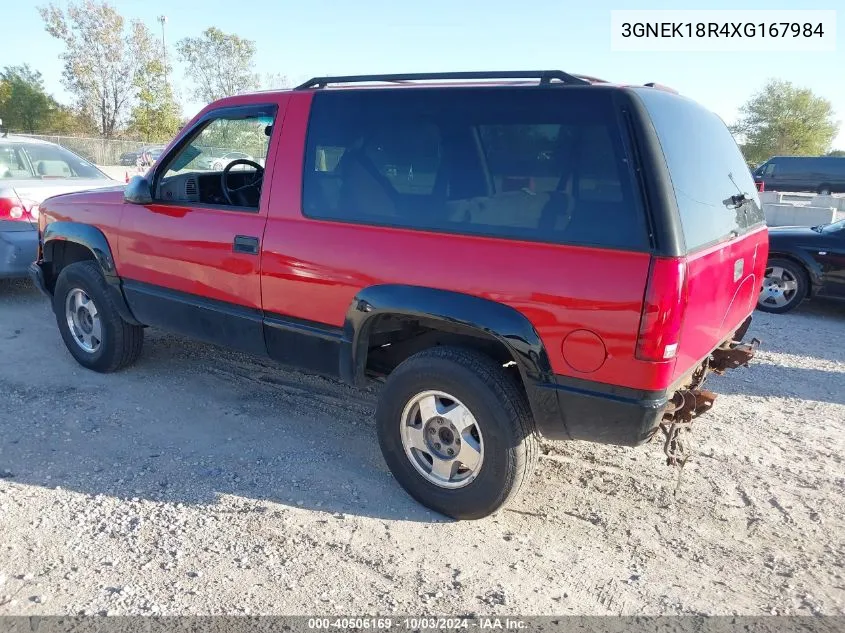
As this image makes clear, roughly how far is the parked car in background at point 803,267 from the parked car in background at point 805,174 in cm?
2334

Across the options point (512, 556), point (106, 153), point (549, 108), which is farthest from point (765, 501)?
point (106, 153)

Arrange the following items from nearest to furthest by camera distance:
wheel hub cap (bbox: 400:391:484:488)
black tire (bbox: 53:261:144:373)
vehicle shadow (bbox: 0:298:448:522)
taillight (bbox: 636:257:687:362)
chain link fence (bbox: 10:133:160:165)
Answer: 1. taillight (bbox: 636:257:687:362)
2. wheel hub cap (bbox: 400:391:484:488)
3. vehicle shadow (bbox: 0:298:448:522)
4. black tire (bbox: 53:261:144:373)
5. chain link fence (bbox: 10:133:160:165)

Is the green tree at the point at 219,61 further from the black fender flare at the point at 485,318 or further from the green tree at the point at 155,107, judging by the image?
the black fender flare at the point at 485,318

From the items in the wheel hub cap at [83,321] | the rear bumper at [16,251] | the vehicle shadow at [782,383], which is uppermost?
the rear bumper at [16,251]

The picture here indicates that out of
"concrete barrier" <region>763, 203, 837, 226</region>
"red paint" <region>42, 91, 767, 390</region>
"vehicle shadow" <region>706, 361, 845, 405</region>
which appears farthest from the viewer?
"concrete barrier" <region>763, 203, 837, 226</region>

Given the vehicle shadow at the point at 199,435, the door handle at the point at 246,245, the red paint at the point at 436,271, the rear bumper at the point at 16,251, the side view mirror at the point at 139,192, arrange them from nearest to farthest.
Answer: the red paint at the point at 436,271
the vehicle shadow at the point at 199,435
the door handle at the point at 246,245
the side view mirror at the point at 139,192
the rear bumper at the point at 16,251

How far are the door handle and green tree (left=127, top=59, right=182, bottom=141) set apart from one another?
38.3 meters

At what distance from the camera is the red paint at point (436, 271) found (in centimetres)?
253

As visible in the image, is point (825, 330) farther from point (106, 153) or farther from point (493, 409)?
point (106, 153)

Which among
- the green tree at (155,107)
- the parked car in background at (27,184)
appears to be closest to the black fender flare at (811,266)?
the parked car in background at (27,184)

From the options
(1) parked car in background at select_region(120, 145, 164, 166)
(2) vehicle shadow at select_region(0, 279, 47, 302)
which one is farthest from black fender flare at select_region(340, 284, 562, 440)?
(1) parked car in background at select_region(120, 145, 164, 166)

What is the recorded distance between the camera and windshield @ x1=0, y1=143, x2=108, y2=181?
7.24m

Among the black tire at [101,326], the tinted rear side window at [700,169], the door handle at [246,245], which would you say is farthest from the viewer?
the black tire at [101,326]

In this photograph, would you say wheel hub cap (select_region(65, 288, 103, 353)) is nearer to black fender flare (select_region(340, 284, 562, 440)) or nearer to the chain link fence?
black fender flare (select_region(340, 284, 562, 440))
